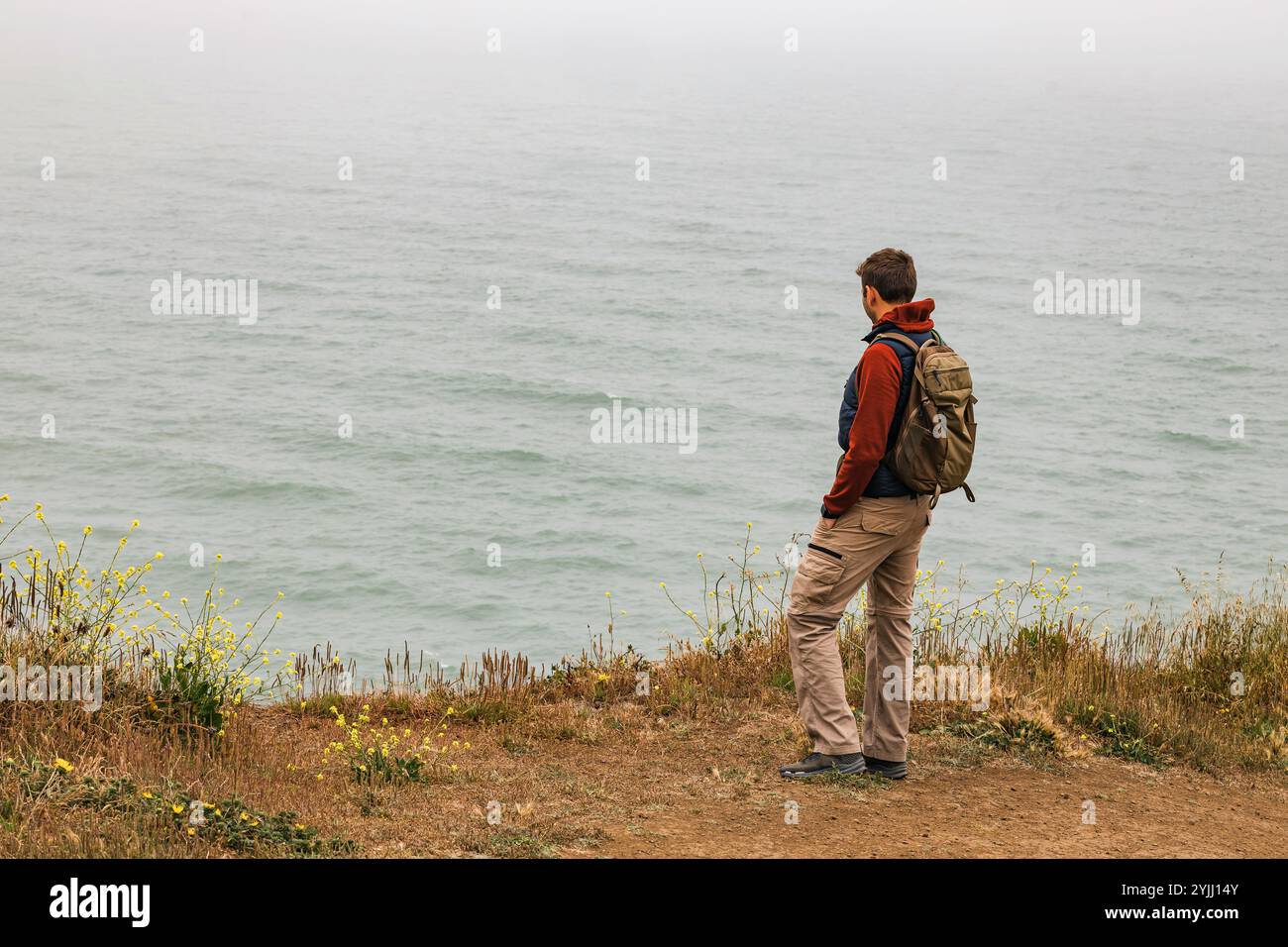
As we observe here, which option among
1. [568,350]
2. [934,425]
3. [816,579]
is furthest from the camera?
[568,350]

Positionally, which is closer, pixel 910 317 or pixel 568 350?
pixel 910 317

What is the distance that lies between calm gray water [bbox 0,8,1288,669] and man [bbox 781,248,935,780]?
622 inches

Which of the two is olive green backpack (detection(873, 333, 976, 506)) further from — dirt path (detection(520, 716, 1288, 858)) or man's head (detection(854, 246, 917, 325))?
dirt path (detection(520, 716, 1288, 858))

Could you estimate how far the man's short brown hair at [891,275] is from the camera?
6.81m

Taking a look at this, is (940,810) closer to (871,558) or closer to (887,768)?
(887,768)

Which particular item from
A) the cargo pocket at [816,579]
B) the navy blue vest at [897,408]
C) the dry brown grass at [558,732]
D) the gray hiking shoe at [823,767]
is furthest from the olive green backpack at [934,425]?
the dry brown grass at [558,732]

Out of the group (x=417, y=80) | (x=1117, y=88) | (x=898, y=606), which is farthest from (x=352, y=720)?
(x=1117, y=88)

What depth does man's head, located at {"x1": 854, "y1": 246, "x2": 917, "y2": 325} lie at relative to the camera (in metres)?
6.81

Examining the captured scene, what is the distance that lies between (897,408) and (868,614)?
1250 millimetres

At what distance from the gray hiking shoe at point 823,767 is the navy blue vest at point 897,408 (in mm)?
1502

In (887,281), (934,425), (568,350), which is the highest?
(568,350)

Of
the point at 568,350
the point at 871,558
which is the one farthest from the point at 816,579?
the point at 568,350

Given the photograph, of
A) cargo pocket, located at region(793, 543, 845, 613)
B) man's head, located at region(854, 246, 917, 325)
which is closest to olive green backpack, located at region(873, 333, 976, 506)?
man's head, located at region(854, 246, 917, 325)

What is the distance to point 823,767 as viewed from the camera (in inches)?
293
